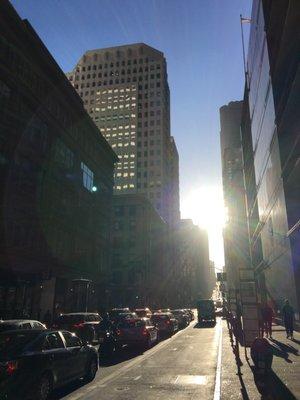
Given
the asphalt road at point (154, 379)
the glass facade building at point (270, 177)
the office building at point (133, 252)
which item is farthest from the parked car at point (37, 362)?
the office building at point (133, 252)

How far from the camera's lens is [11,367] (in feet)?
24.9

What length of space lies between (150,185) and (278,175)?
318 ft

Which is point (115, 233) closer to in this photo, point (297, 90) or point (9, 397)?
point (297, 90)

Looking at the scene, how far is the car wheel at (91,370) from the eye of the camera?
11.4 metres

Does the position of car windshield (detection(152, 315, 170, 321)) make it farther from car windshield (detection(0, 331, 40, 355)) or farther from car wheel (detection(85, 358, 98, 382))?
car windshield (detection(0, 331, 40, 355))

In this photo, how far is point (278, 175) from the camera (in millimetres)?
26688

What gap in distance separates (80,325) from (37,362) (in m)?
13.2

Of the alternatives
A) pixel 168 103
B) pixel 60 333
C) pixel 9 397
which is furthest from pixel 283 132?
pixel 168 103

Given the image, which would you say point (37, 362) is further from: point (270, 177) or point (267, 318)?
point (270, 177)

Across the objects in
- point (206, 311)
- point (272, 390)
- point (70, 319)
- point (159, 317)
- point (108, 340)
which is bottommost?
point (272, 390)

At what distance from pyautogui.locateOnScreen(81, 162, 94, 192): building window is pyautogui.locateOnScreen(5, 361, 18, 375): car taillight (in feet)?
130

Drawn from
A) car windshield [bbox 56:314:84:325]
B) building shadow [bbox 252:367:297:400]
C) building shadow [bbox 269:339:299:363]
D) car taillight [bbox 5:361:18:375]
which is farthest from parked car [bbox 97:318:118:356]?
car taillight [bbox 5:361:18:375]

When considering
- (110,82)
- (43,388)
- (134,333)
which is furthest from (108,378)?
(110,82)

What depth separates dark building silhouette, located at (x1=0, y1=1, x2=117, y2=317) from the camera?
3039 centimetres
